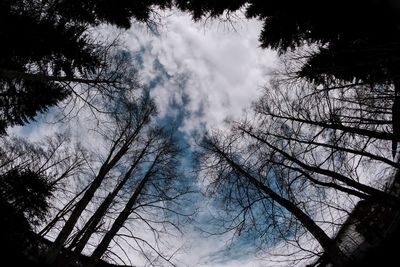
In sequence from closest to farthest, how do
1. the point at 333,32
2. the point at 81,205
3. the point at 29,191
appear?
the point at 333,32 < the point at 81,205 < the point at 29,191

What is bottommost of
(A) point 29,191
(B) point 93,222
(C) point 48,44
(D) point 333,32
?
(B) point 93,222

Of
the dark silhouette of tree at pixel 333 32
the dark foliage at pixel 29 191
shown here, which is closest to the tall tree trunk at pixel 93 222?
the dark foliage at pixel 29 191

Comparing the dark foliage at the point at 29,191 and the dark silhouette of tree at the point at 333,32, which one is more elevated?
the dark silhouette of tree at the point at 333,32

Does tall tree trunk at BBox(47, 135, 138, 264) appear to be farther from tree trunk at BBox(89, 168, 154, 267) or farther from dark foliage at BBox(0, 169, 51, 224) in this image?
dark foliage at BBox(0, 169, 51, 224)

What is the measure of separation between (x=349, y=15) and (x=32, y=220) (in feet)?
41.3

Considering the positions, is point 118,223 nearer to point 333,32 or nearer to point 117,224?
point 117,224

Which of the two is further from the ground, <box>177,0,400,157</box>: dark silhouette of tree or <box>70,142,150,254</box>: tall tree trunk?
<box>177,0,400,157</box>: dark silhouette of tree

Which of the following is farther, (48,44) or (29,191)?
(29,191)

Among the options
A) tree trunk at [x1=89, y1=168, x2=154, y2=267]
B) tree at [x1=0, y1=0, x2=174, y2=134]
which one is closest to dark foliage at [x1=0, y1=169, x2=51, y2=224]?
tree at [x1=0, y1=0, x2=174, y2=134]

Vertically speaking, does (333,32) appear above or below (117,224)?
above

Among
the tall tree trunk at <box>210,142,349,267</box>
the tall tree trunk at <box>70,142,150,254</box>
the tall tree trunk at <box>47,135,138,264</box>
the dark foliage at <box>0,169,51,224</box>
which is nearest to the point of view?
the tall tree trunk at <box>210,142,349,267</box>

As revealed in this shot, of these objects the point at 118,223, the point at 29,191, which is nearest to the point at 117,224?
the point at 118,223

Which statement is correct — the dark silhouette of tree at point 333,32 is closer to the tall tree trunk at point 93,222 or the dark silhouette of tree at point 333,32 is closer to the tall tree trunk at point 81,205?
the tall tree trunk at point 81,205

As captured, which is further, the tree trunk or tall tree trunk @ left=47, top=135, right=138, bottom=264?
the tree trunk
